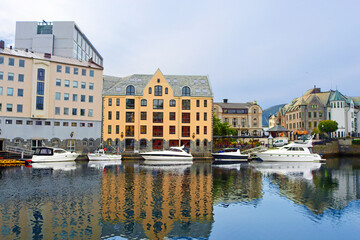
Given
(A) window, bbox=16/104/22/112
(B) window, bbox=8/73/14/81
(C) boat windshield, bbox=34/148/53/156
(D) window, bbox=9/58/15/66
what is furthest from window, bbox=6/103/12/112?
(C) boat windshield, bbox=34/148/53/156

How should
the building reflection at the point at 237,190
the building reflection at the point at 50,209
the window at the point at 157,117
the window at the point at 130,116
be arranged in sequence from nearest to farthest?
the building reflection at the point at 50,209
the building reflection at the point at 237,190
the window at the point at 130,116
the window at the point at 157,117

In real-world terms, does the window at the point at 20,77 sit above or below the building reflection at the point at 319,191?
above

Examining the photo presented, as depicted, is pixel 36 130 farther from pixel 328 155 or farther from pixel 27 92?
pixel 328 155

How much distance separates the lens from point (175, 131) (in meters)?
68.2

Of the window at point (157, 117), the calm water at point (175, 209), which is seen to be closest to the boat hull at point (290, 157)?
the calm water at point (175, 209)

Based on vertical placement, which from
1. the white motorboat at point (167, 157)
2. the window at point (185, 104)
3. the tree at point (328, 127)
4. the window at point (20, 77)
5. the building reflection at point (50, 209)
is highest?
the window at point (20, 77)

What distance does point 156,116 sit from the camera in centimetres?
6850

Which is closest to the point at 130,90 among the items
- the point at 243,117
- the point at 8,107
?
the point at 8,107

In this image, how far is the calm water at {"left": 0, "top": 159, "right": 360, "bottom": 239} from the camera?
1647 cm

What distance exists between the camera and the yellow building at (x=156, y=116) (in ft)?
220

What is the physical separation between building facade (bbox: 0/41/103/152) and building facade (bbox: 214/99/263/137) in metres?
53.4

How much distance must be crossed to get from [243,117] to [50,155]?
241 feet

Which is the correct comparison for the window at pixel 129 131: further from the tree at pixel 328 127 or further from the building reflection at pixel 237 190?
the tree at pixel 328 127

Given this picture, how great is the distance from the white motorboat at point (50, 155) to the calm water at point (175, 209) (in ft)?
59.8
